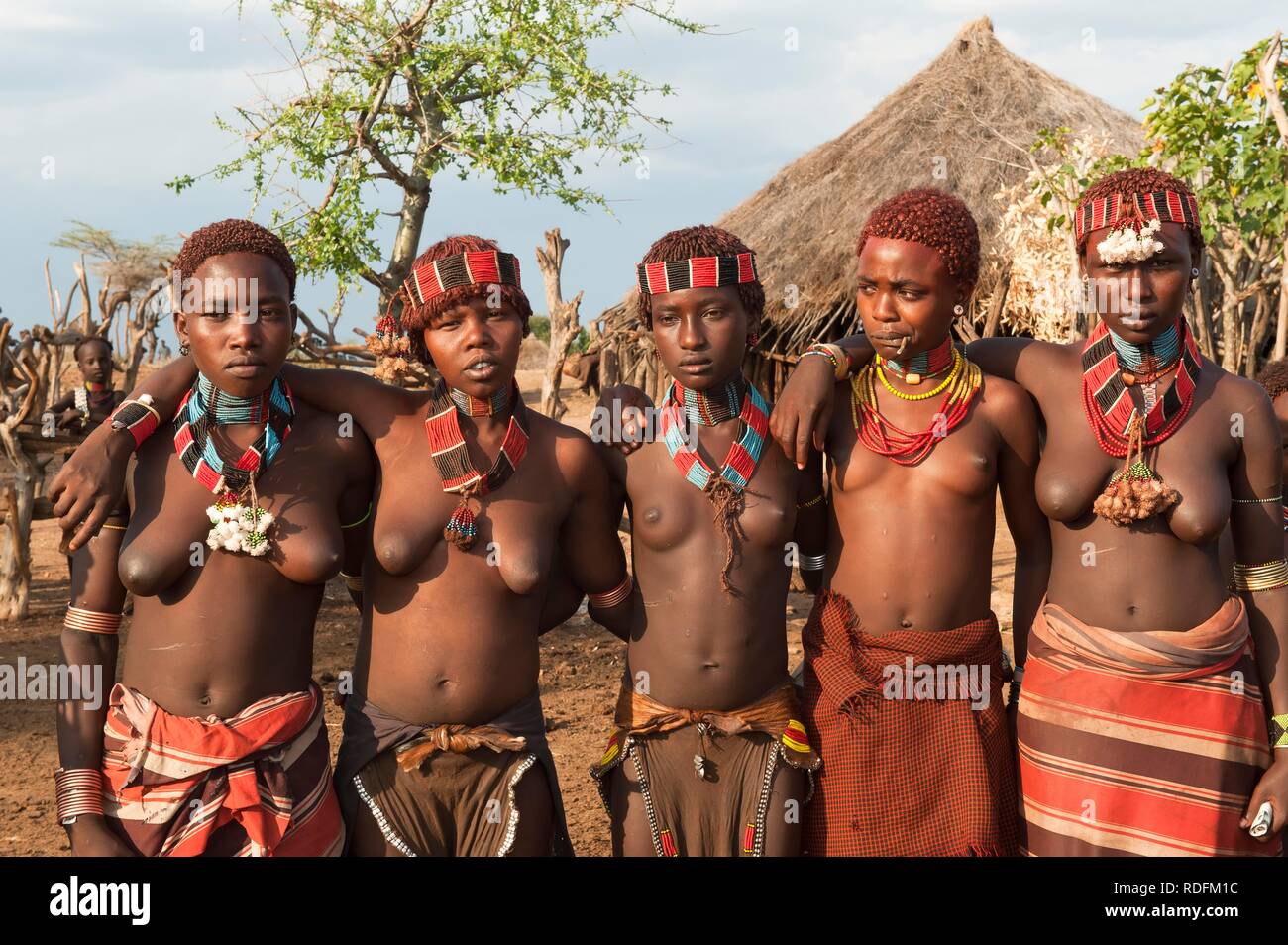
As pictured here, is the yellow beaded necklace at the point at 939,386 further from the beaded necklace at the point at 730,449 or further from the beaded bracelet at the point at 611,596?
the beaded bracelet at the point at 611,596

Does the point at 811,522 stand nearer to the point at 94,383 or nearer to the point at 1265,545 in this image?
the point at 1265,545

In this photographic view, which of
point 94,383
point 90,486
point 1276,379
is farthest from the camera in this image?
point 94,383

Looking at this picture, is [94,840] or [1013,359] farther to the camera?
[1013,359]

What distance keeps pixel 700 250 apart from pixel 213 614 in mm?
1705

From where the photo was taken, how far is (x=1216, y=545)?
3.50 m

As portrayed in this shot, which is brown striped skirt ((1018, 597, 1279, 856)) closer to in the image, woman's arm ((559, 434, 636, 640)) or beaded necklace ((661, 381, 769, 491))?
beaded necklace ((661, 381, 769, 491))

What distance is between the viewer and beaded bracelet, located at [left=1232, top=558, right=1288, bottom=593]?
3.48 m

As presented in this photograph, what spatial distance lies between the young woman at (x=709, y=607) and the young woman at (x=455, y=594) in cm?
32

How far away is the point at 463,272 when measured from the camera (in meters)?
3.38

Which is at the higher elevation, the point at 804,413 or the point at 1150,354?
the point at 1150,354

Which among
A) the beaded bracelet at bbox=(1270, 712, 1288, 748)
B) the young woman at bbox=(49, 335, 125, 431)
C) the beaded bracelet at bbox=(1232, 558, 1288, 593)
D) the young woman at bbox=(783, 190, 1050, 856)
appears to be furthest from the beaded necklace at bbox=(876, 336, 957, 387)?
the young woman at bbox=(49, 335, 125, 431)

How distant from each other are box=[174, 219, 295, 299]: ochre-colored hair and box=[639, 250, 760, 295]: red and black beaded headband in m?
1.05

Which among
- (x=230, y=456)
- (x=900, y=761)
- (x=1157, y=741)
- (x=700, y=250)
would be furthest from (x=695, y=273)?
(x=1157, y=741)

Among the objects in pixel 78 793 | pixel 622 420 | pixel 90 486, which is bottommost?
pixel 78 793
